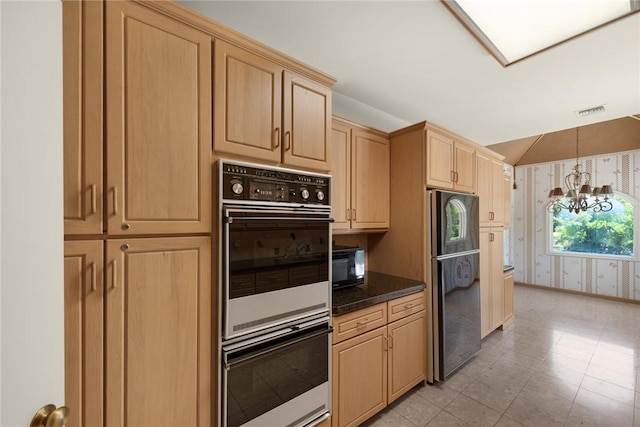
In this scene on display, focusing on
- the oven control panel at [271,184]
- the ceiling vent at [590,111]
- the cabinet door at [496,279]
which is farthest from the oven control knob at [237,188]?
the ceiling vent at [590,111]

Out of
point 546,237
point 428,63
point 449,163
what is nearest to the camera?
point 428,63

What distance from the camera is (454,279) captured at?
2457 mm

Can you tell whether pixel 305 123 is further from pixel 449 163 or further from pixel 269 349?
pixel 449 163

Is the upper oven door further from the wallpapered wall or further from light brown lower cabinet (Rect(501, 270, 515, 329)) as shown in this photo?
the wallpapered wall

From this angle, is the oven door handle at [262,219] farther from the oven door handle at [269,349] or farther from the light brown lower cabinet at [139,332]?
the oven door handle at [269,349]

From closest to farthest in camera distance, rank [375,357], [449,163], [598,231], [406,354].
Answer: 1. [375,357]
2. [406,354]
3. [449,163]
4. [598,231]

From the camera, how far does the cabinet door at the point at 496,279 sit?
332cm

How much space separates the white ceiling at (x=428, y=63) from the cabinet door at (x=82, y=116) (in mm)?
784

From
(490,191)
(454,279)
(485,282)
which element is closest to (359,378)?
(454,279)
